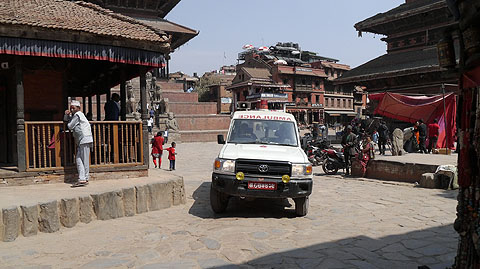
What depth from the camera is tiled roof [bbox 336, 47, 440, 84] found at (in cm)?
2183

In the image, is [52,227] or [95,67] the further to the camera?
[95,67]

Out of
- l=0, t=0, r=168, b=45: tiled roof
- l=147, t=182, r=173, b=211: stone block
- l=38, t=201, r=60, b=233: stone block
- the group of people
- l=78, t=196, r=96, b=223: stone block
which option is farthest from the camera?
the group of people

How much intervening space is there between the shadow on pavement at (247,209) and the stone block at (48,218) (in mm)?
2547

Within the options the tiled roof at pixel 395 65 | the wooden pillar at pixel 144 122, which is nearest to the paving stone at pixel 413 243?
the wooden pillar at pixel 144 122

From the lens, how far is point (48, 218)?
621cm

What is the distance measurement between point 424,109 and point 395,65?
24.2ft

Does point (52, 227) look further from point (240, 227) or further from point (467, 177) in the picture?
point (467, 177)

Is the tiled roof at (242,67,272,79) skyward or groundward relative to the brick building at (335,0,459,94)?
skyward

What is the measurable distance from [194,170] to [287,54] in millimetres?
68672

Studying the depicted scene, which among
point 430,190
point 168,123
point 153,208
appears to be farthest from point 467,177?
point 168,123

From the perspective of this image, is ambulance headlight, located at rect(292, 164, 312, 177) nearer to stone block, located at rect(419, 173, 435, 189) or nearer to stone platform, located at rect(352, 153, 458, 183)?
stone block, located at rect(419, 173, 435, 189)

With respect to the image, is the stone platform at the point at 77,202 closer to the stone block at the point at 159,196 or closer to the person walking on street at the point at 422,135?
the stone block at the point at 159,196

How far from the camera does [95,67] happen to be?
1162 centimetres

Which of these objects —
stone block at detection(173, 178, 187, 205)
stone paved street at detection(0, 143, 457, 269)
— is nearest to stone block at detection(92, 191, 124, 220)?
stone paved street at detection(0, 143, 457, 269)
